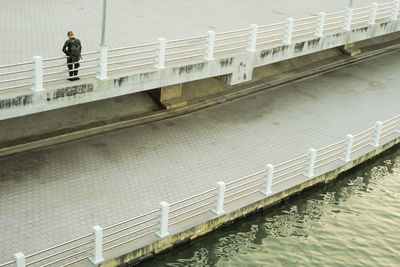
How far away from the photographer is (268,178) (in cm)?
1698

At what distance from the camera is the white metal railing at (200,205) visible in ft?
45.1

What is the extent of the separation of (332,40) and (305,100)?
2661 mm

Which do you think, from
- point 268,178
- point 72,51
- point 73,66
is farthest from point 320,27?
point 72,51

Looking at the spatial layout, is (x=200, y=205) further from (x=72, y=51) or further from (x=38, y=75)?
(x=38, y=75)

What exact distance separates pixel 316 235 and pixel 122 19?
10.6 meters

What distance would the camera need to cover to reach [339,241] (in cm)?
1653

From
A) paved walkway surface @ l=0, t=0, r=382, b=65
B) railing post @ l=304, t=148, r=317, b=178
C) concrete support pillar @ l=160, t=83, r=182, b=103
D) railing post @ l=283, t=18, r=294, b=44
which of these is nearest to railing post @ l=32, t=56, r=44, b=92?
paved walkway surface @ l=0, t=0, r=382, b=65

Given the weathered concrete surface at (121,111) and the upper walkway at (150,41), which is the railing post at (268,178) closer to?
the upper walkway at (150,41)

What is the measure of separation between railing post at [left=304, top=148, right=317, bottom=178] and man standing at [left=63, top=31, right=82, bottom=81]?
23.1 ft

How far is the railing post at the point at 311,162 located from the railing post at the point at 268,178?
1.69 m

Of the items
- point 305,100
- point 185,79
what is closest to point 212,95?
point 305,100

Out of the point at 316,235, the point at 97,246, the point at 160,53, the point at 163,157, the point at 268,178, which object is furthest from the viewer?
the point at 163,157

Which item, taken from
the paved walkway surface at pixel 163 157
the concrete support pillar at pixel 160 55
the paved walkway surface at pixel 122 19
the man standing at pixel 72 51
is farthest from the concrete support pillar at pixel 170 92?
the man standing at pixel 72 51

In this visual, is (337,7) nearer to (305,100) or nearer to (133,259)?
(305,100)
